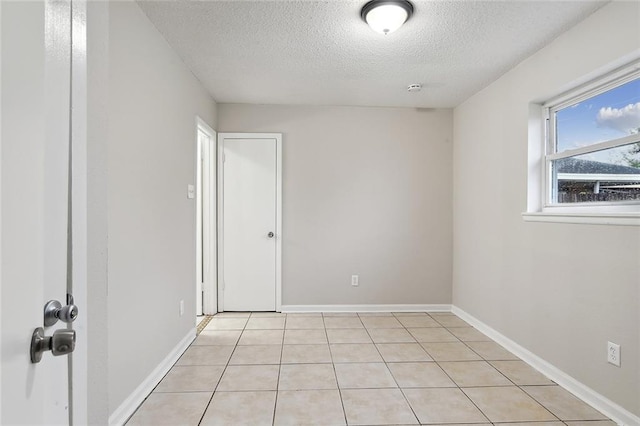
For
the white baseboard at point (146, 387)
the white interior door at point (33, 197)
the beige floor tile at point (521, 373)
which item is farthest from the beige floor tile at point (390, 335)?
the white interior door at point (33, 197)

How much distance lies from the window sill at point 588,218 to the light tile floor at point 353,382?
1.15m

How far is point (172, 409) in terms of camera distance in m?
1.97

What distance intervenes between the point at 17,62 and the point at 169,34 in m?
2.05

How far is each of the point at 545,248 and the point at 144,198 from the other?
2.87 m

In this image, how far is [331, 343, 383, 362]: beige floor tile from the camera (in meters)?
2.65

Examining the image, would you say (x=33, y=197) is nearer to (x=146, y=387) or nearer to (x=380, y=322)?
(x=146, y=387)

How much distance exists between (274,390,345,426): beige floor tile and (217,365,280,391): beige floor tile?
0.18m

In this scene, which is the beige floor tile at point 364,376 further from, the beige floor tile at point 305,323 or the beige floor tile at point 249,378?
the beige floor tile at point 305,323

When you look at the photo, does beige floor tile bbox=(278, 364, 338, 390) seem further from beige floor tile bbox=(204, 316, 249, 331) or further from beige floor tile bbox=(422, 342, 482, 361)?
beige floor tile bbox=(204, 316, 249, 331)

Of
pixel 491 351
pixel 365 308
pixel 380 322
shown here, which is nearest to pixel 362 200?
pixel 365 308

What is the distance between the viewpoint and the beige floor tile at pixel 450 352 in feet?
8.83

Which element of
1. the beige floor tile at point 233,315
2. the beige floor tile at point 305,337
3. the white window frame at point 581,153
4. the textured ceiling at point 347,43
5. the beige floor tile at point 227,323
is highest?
the textured ceiling at point 347,43

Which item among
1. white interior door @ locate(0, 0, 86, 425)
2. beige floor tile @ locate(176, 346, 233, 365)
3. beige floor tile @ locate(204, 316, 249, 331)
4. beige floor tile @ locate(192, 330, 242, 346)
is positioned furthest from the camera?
beige floor tile @ locate(204, 316, 249, 331)

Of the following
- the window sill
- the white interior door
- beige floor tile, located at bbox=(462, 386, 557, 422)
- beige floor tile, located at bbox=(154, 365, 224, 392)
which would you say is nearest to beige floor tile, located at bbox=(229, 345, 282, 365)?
beige floor tile, located at bbox=(154, 365, 224, 392)
